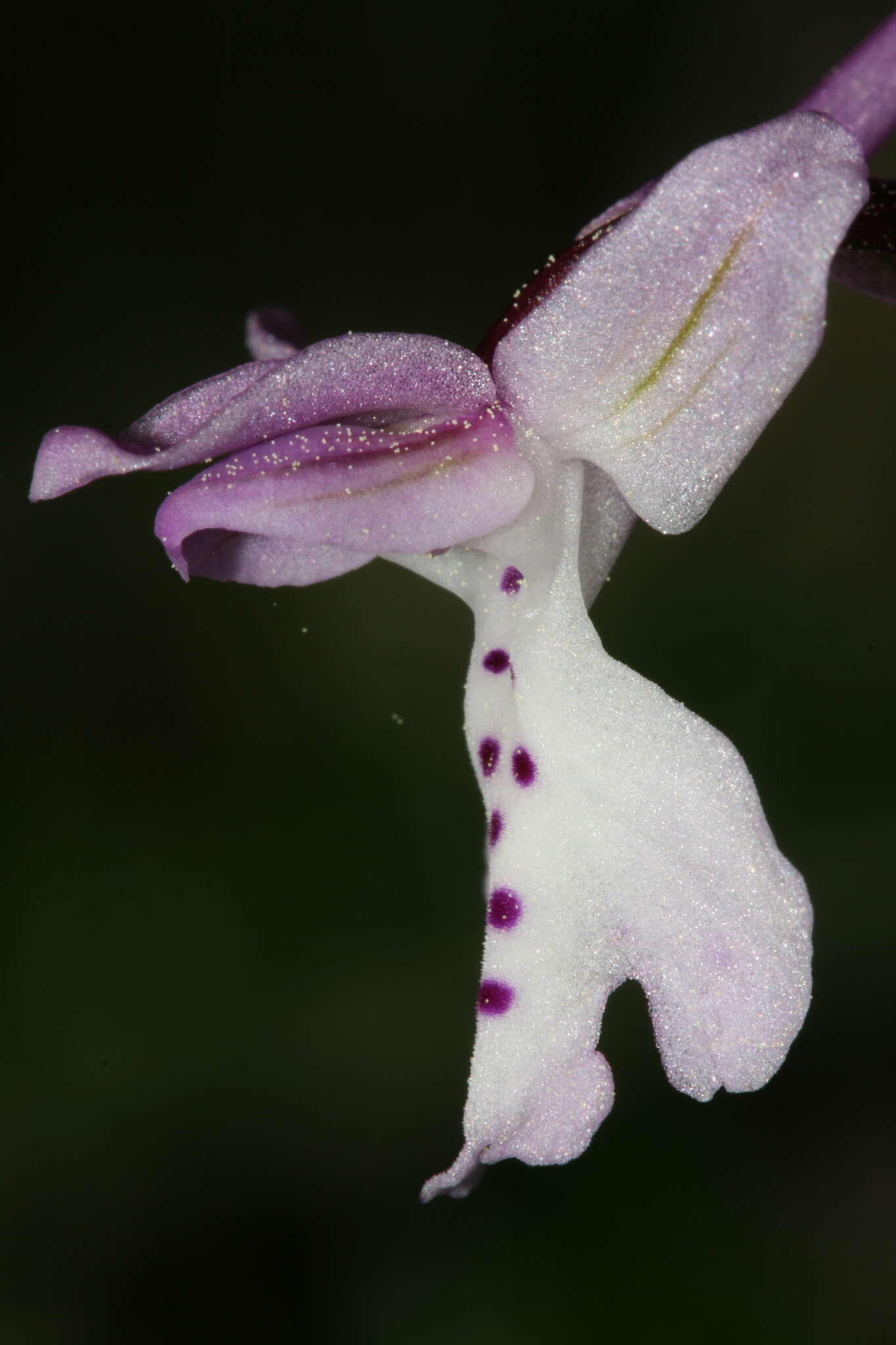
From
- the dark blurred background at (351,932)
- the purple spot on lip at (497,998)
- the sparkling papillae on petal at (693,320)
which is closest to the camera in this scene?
the sparkling papillae on petal at (693,320)

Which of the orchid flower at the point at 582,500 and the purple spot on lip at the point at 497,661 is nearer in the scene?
the orchid flower at the point at 582,500

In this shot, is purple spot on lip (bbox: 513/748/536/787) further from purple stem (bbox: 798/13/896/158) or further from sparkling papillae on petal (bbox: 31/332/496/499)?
purple stem (bbox: 798/13/896/158)

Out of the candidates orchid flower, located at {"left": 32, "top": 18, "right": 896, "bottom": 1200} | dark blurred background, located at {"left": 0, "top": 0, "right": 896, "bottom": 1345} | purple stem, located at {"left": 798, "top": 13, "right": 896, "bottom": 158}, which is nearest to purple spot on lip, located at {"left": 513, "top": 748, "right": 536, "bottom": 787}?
orchid flower, located at {"left": 32, "top": 18, "right": 896, "bottom": 1200}

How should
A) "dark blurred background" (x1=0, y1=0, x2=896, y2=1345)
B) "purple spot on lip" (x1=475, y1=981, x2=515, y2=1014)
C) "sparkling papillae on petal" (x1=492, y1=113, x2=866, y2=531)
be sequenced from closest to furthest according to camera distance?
"sparkling papillae on petal" (x1=492, y1=113, x2=866, y2=531) → "purple spot on lip" (x1=475, y1=981, x2=515, y2=1014) → "dark blurred background" (x1=0, y1=0, x2=896, y2=1345)

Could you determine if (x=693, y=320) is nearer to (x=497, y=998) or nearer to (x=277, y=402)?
(x=277, y=402)

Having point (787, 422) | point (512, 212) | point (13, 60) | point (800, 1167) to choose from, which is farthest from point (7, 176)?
Result: point (800, 1167)

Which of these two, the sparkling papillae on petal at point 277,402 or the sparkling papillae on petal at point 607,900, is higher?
the sparkling papillae on petal at point 277,402

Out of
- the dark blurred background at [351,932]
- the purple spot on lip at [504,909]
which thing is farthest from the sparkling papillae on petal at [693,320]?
the dark blurred background at [351,932]

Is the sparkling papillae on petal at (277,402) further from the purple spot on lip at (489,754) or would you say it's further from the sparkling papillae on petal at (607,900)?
the purple spot on lip at (489,754)

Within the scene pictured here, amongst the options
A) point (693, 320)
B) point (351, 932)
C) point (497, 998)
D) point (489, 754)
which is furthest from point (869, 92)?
point (351, 932)
